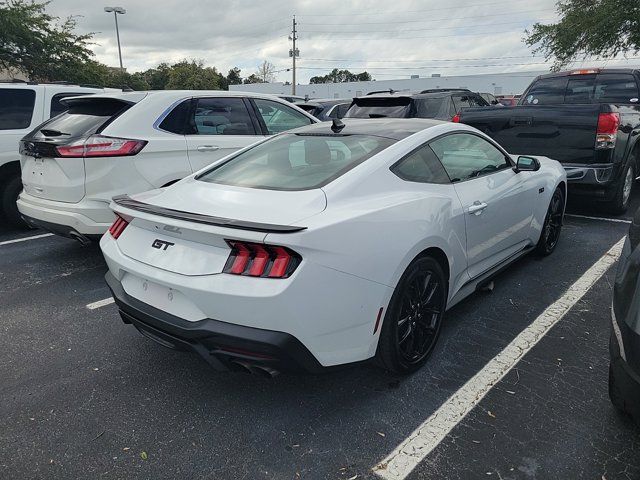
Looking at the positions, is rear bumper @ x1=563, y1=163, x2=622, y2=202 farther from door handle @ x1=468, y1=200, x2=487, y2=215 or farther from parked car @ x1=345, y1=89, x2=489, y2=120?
door handle @ x1=468, y1=200, x2=487, y2=215

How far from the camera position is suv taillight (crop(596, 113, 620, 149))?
18.1 feet

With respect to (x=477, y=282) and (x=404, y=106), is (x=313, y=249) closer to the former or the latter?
(x=477, y=282)

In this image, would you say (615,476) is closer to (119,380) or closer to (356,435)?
(356,435)

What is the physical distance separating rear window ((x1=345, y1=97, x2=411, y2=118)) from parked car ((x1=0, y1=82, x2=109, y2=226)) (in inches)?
166

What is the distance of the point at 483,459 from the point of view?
2.24 m

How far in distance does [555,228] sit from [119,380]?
428 cm

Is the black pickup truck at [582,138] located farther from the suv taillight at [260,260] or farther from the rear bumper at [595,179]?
the suv taillight at [260,260]

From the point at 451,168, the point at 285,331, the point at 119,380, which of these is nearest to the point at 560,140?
the point at 451,168

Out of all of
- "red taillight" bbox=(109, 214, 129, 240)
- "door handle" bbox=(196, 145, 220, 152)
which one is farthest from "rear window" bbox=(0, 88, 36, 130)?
"red taillight" bbox=(109, 214, 129, 240)

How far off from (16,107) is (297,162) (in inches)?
193

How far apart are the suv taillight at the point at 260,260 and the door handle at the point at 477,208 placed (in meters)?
1.58

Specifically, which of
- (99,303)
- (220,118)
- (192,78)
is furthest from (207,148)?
(192,78)

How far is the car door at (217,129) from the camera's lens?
16.8 ft

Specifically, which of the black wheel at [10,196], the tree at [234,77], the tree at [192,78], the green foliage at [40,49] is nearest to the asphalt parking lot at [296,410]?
the black wheel at [10,196]
